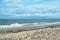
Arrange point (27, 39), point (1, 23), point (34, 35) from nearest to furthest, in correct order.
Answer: point (27, 39), point (34, 35), point (1, 23)

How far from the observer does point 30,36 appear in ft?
21.5

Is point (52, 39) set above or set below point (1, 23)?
above

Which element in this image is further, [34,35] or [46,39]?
[34,35]

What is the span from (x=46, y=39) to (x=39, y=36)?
36cm

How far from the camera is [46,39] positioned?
6277mm

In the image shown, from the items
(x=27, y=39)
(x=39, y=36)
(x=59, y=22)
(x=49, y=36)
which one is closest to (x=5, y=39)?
(x=27, y=39)

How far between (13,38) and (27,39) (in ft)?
1.89

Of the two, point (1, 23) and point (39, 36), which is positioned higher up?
point (39, 36)

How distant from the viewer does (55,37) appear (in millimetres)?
6566

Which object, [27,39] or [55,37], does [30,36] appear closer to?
[27,39]

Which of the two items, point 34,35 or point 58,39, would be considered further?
point 34,35

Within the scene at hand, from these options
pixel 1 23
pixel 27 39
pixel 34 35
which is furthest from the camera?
pixel 1 23

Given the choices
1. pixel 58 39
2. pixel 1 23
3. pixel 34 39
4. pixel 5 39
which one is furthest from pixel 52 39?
pixel 1 23

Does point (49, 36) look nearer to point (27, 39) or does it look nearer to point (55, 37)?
point (55, 37)
